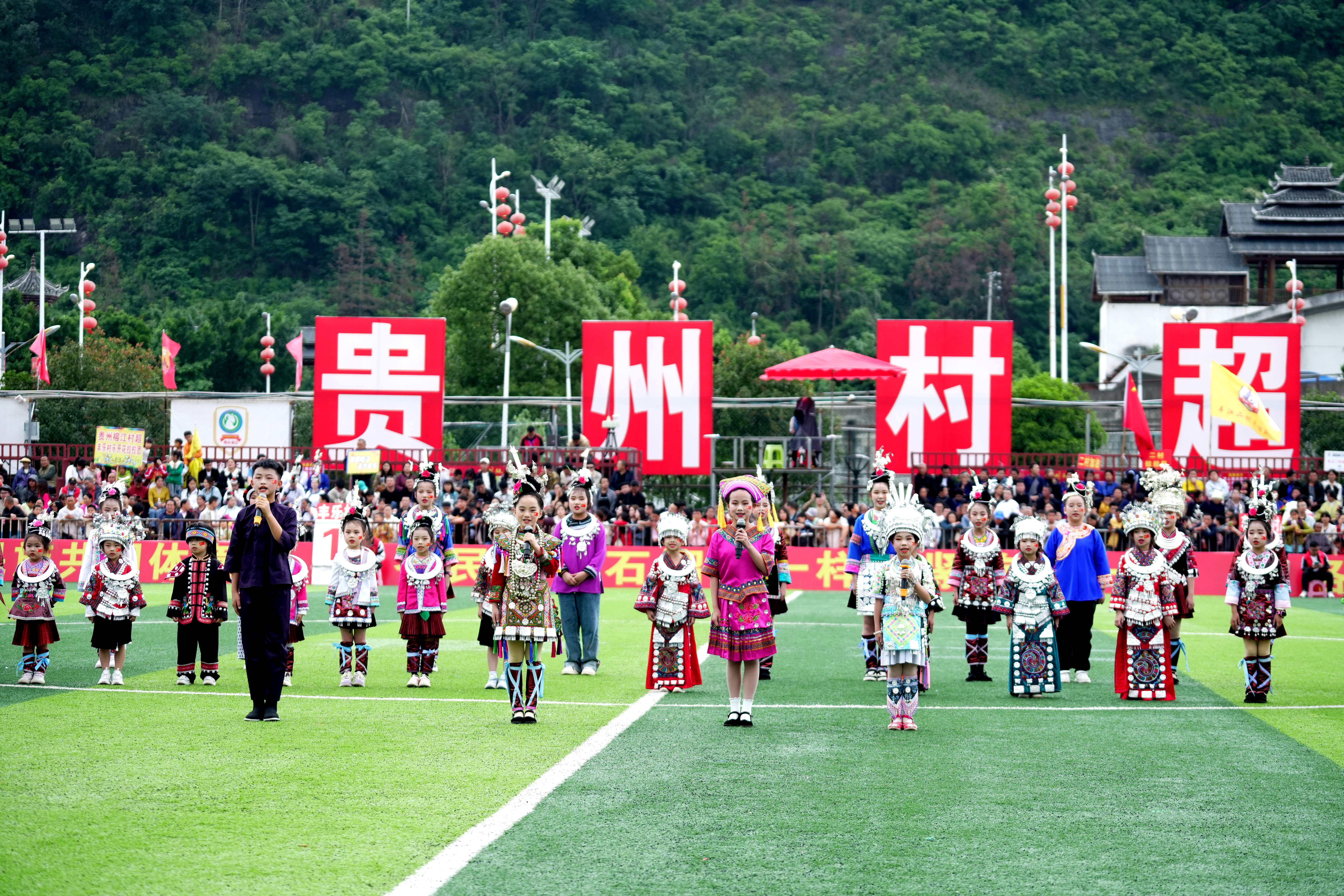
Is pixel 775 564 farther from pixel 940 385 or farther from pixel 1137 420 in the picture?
pixel 1137 420

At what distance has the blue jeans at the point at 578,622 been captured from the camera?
50.8 feet

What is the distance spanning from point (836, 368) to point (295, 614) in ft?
57.5

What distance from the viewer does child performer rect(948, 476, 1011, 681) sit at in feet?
50.5

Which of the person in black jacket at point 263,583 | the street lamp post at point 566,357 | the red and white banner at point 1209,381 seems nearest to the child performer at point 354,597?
the person in black jacket at point 263,583

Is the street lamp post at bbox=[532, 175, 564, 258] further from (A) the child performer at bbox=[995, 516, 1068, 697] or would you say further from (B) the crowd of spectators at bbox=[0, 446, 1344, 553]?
(A) the child performer at bbox=[995, 516, 1068, 697]

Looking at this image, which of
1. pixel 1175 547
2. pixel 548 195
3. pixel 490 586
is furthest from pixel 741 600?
pixel 548 195

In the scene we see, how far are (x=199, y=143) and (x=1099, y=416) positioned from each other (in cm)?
6399

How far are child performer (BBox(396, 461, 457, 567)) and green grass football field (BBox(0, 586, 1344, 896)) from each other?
4.05 ft

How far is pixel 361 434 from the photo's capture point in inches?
1240

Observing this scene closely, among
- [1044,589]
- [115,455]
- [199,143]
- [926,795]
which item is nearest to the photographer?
[926,795]

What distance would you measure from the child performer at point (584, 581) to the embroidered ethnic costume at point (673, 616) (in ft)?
4.88

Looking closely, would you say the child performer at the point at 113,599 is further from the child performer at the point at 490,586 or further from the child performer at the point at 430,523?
the child performer at the point at 490,586

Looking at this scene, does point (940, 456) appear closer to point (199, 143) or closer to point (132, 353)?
point (132, 353)

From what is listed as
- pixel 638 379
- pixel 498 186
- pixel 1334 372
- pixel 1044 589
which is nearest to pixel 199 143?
pixel 498 186
